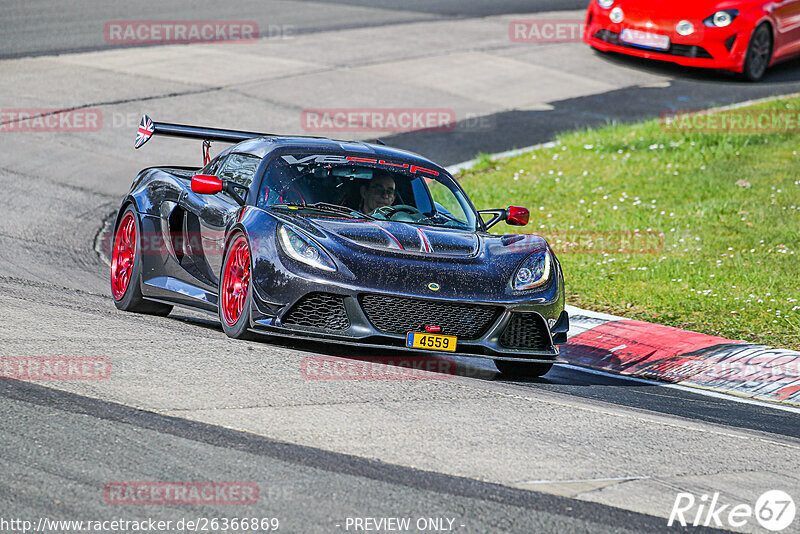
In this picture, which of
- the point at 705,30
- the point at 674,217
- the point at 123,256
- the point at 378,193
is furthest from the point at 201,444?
the point at 705,30

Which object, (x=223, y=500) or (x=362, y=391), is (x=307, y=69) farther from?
(x=223, y=500)

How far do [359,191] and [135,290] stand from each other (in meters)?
1.88

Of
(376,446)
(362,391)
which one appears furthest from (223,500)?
(362,391)

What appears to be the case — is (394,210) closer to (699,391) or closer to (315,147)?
(315,147)

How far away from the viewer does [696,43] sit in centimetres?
1816

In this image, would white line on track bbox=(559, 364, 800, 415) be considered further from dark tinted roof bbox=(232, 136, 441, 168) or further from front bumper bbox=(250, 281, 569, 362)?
dark tinted roof bbox=(232, 136, 441, 168)

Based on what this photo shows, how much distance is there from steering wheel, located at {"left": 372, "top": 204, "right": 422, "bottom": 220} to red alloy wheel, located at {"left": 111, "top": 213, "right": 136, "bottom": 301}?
6.45 feet

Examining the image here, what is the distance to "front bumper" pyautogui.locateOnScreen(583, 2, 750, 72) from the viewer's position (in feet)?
59.0

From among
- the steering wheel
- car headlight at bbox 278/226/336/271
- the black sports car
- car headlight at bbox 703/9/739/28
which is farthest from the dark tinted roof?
car headlight at bbox 703/9/739/28

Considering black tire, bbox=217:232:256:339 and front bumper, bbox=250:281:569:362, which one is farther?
black tire, bbox=217:232:256:339

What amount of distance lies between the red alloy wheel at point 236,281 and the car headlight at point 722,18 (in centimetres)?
1245

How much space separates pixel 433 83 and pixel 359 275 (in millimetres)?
12439

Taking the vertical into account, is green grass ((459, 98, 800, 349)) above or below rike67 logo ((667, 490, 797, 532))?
below

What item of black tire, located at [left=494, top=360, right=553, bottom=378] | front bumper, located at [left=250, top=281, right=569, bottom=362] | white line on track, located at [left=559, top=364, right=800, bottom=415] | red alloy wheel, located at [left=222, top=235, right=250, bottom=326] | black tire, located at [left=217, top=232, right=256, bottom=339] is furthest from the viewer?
black tire, located at [left=494, top=360, right=553, bottom=378]
